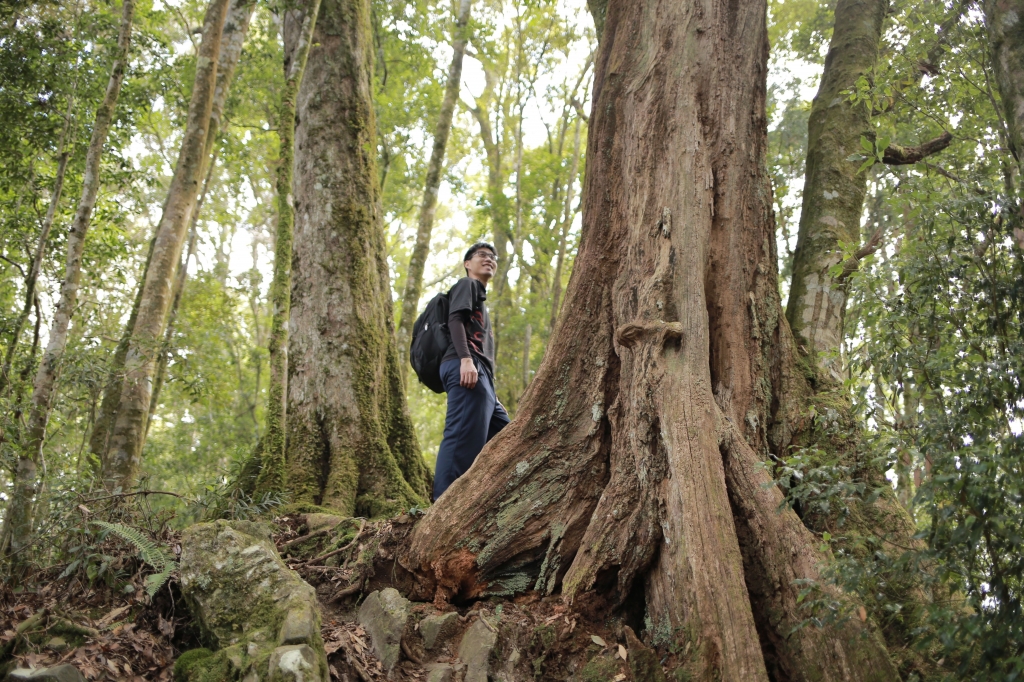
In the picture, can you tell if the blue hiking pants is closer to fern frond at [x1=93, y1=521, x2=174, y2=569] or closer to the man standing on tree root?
the man standing on tree root

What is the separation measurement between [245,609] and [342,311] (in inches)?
117

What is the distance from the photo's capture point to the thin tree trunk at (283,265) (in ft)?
17.8

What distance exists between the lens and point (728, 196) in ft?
15.5

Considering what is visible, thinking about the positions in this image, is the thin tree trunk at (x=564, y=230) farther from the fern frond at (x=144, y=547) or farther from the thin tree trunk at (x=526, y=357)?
the fern frond at (x=144, y=547)

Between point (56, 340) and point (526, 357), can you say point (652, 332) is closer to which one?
point (56, 340)

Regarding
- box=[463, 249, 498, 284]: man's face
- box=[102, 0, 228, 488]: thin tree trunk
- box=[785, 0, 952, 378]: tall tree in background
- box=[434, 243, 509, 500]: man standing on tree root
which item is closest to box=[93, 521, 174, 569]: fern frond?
box=[434, 243, 509, 500]: man standing on tree root

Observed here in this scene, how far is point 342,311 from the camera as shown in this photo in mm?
6012

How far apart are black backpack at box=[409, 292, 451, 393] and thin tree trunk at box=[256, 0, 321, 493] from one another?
1.05m

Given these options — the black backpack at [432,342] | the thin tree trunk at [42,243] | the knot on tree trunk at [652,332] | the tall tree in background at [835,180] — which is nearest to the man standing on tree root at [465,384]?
the black backpack at [432,342]

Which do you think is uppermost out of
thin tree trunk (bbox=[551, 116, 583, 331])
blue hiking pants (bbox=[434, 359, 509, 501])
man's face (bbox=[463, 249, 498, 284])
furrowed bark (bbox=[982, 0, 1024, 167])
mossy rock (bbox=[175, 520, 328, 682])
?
thin tree trunk (bbox=[551, 116, 583, 331])

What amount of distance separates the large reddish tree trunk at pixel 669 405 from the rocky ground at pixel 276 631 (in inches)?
7.7

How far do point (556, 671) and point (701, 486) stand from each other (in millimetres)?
1180

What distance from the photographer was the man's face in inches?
232

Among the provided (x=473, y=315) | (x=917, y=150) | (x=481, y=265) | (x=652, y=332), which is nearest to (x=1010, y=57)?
(x=917, y=150)
